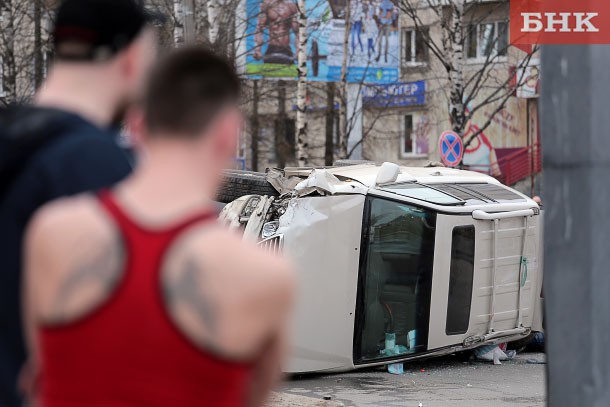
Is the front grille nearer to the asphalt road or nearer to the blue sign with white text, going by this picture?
the asphalt road

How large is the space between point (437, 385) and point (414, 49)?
1288 inches

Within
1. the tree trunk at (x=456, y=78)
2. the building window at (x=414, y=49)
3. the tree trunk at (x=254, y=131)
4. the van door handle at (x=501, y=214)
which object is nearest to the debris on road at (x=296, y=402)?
the van door handle at (x=501, y=214)

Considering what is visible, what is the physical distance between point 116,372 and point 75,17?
0.98 m

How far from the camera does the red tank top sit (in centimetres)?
204

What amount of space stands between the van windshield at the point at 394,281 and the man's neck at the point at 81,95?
33.3ft

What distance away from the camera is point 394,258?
13.1 m

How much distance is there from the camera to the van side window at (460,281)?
525 inches

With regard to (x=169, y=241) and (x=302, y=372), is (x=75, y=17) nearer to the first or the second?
(x=169, y=241)

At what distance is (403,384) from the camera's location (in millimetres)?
12516

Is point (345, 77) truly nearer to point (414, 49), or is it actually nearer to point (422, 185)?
point (414, 49)

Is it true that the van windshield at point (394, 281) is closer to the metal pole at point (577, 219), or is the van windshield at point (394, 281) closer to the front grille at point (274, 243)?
the front grille at point (274, 243)

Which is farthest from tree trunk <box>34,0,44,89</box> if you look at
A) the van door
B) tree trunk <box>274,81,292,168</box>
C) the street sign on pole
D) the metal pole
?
the metal pole

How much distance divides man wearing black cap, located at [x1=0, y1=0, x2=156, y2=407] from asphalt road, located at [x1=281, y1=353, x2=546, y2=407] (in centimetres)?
843

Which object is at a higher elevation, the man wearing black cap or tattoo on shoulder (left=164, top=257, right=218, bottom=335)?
the man wearing black cap
